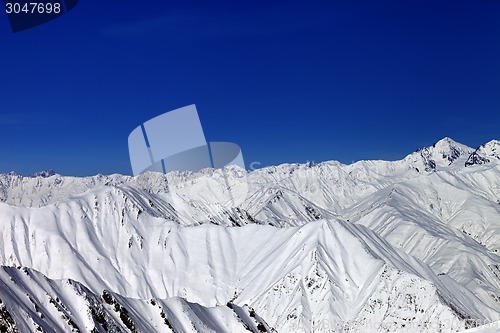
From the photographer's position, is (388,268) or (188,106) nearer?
(188,106)

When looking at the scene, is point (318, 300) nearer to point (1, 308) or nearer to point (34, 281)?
point (34, 281)

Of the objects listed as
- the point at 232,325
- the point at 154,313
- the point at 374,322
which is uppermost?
the point at 154,313

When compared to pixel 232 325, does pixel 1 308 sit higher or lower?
higher

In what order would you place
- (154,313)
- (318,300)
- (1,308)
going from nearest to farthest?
(1,308)
(154,313)
(318,300)

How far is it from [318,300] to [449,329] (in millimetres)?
44595

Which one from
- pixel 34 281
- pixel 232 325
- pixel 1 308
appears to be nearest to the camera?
pixel 1 308

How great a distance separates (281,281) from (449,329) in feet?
202

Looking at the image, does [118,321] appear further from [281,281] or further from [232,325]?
[281,281]

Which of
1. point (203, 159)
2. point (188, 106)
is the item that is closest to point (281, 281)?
point (203, 159)

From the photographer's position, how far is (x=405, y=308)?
171125mm

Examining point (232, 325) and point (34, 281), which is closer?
point (34, 281)

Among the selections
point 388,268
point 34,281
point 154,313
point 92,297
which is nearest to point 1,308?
point 34,281

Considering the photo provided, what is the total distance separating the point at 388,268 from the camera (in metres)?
187

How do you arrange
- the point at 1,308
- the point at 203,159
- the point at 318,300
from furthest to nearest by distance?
the point at 318,300
the point at 1,308
the point at 203,159
